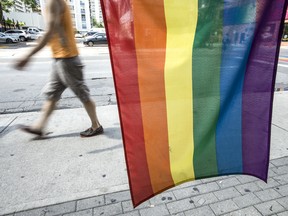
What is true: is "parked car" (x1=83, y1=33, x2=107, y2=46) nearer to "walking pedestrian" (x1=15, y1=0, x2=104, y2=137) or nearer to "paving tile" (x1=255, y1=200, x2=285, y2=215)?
"walking pedestrian" (x1=15, y1=0, x2=104, y2=137)

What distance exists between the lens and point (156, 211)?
2031mm

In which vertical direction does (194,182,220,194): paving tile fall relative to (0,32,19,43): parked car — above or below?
below

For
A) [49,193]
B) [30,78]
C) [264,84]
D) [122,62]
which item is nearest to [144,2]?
[122,62]

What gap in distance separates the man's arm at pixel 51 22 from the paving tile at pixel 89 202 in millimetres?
1724

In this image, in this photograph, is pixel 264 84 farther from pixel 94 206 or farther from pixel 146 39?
pixel 94 206

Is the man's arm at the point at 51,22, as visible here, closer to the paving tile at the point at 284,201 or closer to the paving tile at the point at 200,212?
the paving tile at the point at 200,212

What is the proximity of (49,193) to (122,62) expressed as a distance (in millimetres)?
1594

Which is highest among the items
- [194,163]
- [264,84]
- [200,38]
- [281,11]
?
[281,11]

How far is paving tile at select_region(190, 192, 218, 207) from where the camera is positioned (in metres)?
2.13

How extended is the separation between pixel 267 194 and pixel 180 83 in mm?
1541

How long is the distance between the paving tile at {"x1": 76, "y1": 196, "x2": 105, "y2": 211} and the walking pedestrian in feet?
4.52

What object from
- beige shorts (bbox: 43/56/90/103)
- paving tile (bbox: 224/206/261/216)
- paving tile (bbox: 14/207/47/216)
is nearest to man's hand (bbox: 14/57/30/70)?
beige shorts (bbox: 43/56/90/103)

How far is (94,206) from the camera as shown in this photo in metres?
2.07

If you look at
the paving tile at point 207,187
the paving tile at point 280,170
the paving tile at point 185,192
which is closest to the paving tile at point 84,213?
the paving tile at point 185,192
